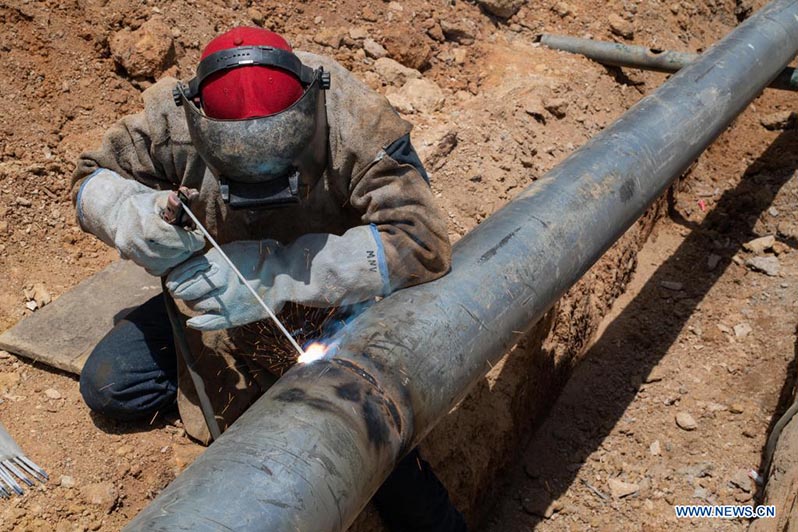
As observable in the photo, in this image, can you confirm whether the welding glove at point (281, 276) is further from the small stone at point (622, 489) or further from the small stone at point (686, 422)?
the small stone at point (686, 422)

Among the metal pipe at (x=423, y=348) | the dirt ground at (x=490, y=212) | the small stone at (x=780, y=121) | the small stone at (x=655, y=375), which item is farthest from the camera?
the small stone at (x=780, y=121)

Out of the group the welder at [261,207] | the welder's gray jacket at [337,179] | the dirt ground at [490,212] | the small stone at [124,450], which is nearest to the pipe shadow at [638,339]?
the dirt ground at [490,212]

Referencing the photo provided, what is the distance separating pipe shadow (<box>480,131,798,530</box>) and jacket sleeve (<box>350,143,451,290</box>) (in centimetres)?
170

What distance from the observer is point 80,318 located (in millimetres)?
3408

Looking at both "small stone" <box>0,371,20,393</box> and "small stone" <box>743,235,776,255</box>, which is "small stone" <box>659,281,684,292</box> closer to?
"small stone" <box>743,235,776,255</box>

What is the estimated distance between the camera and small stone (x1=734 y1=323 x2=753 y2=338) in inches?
167

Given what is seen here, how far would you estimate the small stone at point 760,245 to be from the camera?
4.75 metres

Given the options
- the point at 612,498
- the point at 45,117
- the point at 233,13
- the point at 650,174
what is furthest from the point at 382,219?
the point at 233,13

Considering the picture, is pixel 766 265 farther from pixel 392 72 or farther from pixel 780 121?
pixel 392 72

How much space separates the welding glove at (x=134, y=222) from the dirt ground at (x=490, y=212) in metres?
0.87

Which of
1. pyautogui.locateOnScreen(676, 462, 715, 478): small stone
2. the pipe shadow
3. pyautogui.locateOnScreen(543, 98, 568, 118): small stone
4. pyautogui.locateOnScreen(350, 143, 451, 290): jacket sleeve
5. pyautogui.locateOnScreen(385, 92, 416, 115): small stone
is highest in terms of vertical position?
pyautogui.locateOnScreen(350, 143, 451, 290): jacket sleeve

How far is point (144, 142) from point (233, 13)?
2.35 m

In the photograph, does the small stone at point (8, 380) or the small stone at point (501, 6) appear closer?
the small stone at point (8, 380)

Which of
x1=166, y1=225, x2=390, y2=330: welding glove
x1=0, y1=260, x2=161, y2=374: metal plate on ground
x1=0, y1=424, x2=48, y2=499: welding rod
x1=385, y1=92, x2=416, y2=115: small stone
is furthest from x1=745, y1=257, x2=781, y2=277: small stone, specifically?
x1=0, y1=424, x2=48, y2=499: welding rod
